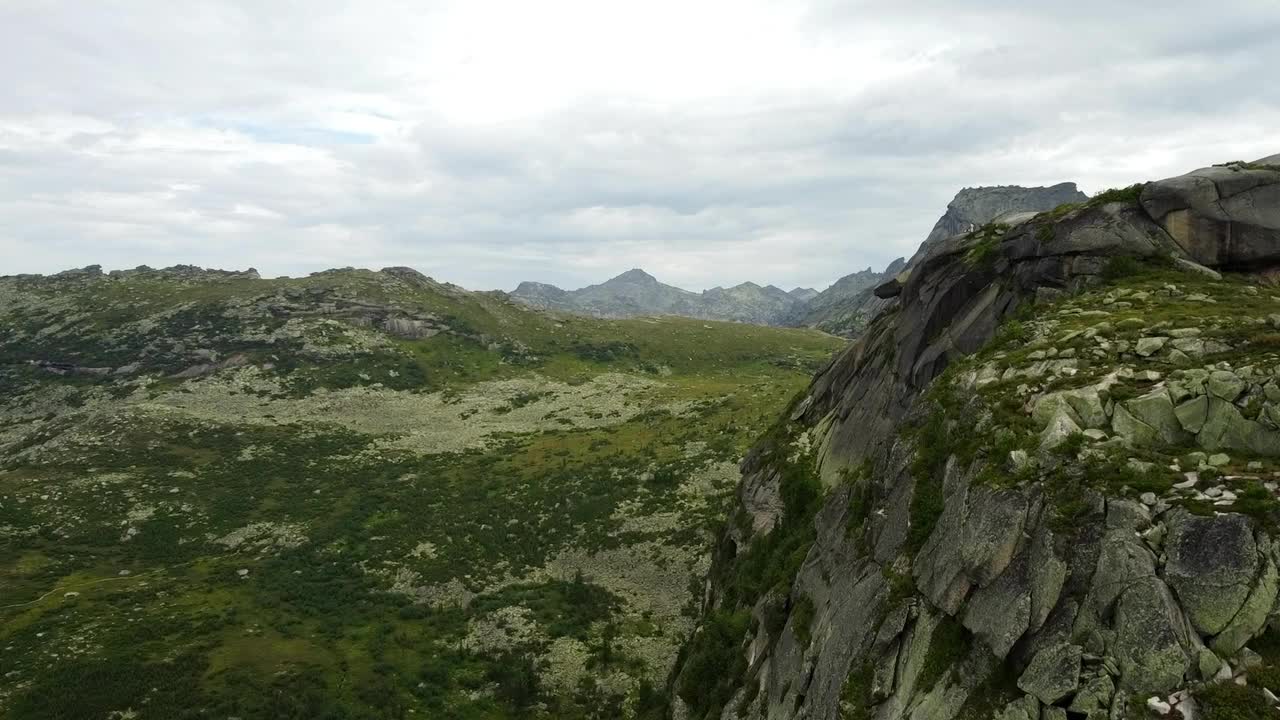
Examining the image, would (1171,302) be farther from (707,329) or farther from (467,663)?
(707,329)

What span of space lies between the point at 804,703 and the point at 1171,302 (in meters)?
17.0

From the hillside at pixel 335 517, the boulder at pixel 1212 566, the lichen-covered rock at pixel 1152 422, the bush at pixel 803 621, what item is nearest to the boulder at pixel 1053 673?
the boulder at pixel 1212 566

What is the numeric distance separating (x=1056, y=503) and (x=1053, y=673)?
348cm

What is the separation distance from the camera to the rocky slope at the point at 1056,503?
1116cm

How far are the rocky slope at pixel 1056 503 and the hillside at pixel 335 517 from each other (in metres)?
15.5

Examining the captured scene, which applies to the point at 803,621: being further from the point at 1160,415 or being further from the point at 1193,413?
the point at 1193,413

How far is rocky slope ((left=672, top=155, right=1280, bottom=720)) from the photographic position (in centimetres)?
1116

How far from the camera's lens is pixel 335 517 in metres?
63.7

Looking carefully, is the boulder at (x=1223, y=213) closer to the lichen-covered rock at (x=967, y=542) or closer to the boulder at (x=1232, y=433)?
the boulder at (x=1232, y=433)

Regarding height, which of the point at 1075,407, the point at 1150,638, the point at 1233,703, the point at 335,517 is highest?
the point at 1075,407

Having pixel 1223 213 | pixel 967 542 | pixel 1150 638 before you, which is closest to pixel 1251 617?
pixel 1150 638

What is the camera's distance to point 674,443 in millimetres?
75375

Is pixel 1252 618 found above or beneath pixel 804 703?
above

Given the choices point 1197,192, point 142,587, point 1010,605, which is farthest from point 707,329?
point 1010,605
